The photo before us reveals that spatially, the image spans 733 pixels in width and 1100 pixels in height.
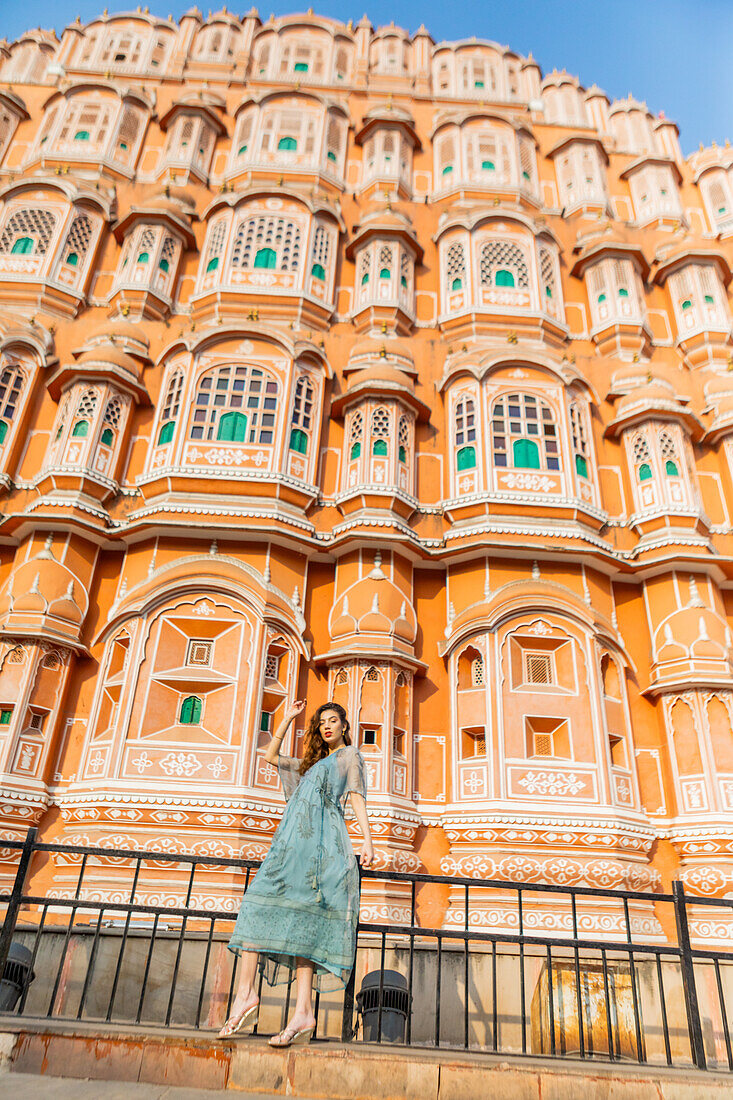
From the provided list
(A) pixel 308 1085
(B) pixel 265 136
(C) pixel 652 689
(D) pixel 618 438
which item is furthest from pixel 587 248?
(A) pixel 308 1085

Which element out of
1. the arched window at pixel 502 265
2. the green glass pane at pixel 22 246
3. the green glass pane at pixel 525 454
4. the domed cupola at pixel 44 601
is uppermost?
the arched window at pixel 502 265

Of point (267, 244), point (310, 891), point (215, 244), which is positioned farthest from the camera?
point (215, 244)

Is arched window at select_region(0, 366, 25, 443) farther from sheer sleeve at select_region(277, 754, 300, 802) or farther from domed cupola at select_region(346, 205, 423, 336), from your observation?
sheer sleeve at select_region(277, 754, 300, 802)

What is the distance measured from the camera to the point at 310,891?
4.84 m

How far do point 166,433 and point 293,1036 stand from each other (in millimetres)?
12364

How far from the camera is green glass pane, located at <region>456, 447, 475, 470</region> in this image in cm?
1497

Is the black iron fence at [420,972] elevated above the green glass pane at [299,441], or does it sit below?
below

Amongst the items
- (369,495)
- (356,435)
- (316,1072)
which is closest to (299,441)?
(356,435)

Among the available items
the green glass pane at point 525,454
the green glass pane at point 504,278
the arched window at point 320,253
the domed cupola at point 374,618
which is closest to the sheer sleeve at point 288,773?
the domed cupola at point 374,618

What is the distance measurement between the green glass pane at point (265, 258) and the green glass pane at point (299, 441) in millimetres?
5588

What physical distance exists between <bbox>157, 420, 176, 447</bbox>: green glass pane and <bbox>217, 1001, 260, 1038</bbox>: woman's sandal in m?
11.8

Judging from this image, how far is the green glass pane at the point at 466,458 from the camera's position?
15.0 meters

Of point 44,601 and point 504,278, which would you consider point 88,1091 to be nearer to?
point 44,601

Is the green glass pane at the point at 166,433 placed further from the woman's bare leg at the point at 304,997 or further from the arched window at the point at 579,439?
the woman's bare leg at the point at 304,997
